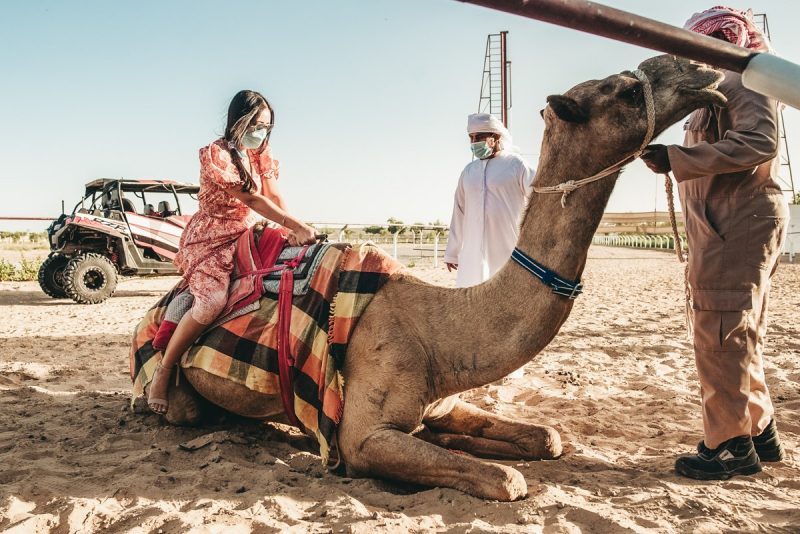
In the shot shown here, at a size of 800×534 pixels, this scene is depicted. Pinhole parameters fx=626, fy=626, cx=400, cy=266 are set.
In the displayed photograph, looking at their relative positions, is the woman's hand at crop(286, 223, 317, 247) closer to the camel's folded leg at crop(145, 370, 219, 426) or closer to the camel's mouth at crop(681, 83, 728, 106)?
the camel's folded leg at crop(145, 370, 219, 426)

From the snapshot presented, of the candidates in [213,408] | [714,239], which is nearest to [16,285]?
[213,408]

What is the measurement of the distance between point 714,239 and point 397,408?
185 centimetres

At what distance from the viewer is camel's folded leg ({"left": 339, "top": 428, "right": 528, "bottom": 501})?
2.84 metres

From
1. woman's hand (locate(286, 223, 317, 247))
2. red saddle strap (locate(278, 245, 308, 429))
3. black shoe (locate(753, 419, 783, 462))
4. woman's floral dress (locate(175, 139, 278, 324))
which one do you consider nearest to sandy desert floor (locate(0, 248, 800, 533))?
black shoe (locate(753, 419, 783, 462))

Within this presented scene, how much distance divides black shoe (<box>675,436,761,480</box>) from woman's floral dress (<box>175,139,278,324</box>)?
275 centimetres

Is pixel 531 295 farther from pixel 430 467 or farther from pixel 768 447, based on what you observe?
pixel 768 447

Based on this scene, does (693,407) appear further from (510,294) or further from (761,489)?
(510,294)

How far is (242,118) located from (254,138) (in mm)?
141

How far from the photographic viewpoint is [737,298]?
Result: 3.17 m

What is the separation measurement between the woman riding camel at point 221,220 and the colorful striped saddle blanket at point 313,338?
0.43ft

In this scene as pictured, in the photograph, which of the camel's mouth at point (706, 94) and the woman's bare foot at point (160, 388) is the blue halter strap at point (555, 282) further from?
the woman's bare foot at point (160, 388)

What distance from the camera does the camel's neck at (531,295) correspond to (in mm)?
2830

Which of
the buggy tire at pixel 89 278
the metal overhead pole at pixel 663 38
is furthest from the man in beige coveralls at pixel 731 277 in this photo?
the buggy tire at pixel 89 278

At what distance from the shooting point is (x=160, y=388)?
380cm
